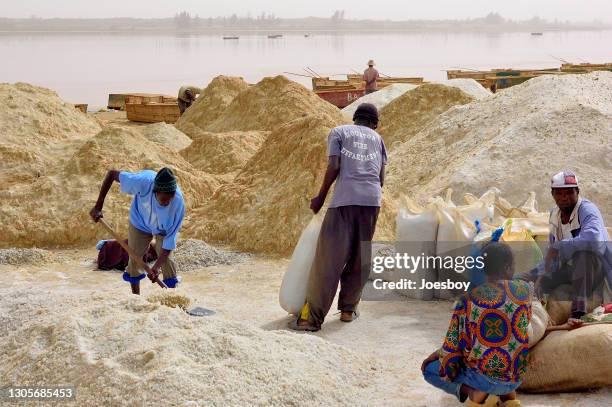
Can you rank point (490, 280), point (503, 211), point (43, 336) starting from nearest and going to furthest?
point (490, 280)
point (43, 336)
point (503, 211)

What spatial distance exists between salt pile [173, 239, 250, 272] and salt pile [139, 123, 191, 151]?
19.7 ft

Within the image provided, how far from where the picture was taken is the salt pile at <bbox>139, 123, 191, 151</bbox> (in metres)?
14.2

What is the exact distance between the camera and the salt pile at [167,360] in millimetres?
4000

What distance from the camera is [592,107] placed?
9086 millimetres

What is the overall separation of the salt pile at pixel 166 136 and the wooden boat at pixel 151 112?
631cm

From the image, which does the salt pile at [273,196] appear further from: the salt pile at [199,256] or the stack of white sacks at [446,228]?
the stack of white sacks at [446,228]

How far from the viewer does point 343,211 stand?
5.74 metres

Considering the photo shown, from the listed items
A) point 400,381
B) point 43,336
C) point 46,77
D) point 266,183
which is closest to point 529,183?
point 266,183

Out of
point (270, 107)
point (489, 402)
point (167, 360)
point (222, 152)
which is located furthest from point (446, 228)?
point (270, 107)

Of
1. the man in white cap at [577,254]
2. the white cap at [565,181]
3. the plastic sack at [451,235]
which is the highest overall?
the white cap at [565,181]

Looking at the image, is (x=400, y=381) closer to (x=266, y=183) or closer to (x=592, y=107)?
(x=266, y=183)

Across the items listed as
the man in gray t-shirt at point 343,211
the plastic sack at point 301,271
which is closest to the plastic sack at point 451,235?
the man in gray t-shirt at point 343,211

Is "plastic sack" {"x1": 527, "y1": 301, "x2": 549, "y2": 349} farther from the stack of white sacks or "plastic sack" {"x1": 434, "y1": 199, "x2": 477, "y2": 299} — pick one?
"plastic sack" {"x1": 434, "y1": 199, "x2": 477, "y2": 299}

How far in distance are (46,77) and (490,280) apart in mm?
52536
